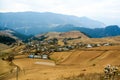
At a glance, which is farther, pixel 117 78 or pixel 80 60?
pixel 80 60

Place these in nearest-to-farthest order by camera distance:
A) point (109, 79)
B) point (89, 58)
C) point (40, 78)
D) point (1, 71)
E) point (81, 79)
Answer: point (109, 79) < point (81, 79) < point (40, 78) < point (1, 71) < point (89, 58)

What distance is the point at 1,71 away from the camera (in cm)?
10944

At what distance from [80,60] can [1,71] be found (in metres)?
37.2

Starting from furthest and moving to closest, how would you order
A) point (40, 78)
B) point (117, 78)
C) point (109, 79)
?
point (40, 78), point (117, 78), point (109, 79)

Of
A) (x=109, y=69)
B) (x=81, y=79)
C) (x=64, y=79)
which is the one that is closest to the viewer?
(x=109, y=69)

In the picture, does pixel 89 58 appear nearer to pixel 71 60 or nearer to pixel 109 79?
pixel 71 60

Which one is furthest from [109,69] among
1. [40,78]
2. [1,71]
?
[1,71]

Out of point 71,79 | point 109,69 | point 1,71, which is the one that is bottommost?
point 1,71

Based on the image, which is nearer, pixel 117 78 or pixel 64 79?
pixel 117 78

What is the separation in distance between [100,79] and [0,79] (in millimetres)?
46313

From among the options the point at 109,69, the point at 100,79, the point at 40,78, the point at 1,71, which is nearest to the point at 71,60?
the point at 1,71

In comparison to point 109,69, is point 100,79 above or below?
below

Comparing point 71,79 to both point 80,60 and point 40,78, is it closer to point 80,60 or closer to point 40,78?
point 40,78

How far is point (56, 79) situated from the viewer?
63.2 meters
